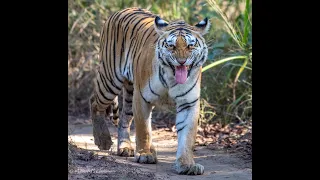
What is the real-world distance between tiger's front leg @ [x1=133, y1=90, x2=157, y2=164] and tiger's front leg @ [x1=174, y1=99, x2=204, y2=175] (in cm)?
31

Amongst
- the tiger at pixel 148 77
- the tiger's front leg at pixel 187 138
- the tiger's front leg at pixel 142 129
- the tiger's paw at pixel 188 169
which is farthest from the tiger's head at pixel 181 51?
the tiger's paw at pixel 188 169

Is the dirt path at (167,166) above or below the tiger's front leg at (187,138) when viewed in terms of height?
below

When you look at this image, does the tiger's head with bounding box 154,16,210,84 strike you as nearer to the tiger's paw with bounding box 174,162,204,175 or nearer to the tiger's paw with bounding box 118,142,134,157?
the tiger's paw with bounding box 174,162,204,175

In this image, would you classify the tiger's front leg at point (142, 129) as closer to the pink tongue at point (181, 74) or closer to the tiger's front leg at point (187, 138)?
the tiger's front leg at point (187, 138)

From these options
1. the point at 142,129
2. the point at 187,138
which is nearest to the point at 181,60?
the point at 187,138

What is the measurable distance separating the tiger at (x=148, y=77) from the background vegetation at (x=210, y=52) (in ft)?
4.67

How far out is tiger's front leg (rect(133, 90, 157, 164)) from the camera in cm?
623

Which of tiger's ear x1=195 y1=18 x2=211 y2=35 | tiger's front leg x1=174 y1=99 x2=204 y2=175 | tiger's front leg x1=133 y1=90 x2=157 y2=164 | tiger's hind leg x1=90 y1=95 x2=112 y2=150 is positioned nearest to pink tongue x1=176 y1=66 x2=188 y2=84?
tiger's front leg x1=174 y1=99 x2=204 y2=175

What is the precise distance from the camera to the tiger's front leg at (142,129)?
20.4 feet
